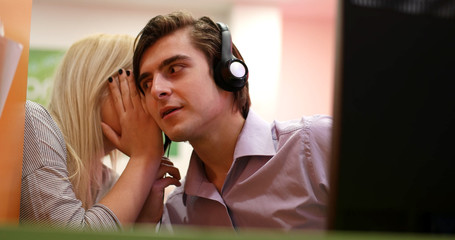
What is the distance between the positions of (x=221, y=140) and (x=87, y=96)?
441 millimetres

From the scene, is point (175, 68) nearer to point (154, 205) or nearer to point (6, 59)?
point (154, 205)

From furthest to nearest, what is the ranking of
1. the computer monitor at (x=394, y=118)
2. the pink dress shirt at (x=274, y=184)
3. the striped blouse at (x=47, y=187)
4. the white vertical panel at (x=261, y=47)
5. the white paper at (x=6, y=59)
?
1. the white vertical panel at (x=261, y=47)
2. the pink dress shirt at (x=274, y=184)
3. the striped blouse at (x=47, y=187)
4. the white paper at (x=6, y=59)
5. the computer monitor at (x=394, y=118)

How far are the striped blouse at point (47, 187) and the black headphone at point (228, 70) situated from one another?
1.63 ft

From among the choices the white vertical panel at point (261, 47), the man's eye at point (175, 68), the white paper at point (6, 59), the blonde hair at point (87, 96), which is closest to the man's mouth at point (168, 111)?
the man's eye at point (175, 68)

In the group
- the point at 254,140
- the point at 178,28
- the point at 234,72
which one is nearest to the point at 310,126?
the point at 254,140

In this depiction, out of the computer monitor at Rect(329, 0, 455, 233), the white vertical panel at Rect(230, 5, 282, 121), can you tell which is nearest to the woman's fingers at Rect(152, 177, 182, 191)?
the computer monitor at Rect(329, 0, 455, 233)

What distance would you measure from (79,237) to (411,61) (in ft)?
1.14

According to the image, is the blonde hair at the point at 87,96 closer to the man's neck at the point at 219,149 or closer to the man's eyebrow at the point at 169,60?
the man's eyebrow at the point at 169,60

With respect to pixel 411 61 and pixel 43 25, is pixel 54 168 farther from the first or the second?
pixel 43 25

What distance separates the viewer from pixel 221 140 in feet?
4.47

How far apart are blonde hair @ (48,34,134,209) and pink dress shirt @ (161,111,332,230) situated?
1.01 ft

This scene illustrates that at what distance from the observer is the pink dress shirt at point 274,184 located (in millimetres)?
1149

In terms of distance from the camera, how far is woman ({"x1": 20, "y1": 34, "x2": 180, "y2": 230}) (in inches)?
39.6

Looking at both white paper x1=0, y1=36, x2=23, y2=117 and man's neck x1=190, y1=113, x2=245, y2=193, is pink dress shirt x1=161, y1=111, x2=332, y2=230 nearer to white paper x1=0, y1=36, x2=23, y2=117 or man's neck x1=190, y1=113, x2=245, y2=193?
man's neck x1=190, y1=113, x2=245, y2=193
